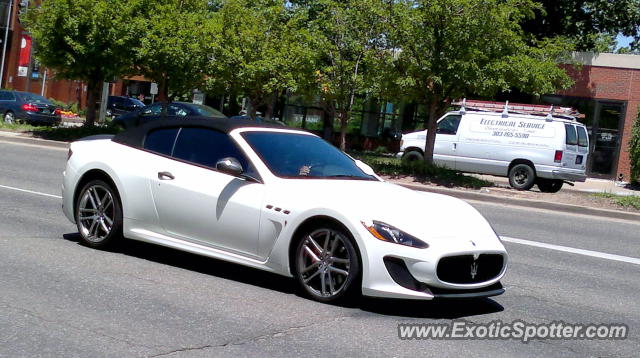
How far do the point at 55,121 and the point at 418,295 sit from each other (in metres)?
30.8

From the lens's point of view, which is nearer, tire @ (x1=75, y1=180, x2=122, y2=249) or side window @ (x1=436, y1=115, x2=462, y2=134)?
tire @ (x1=75, y1=180, x2=122, y2=249)

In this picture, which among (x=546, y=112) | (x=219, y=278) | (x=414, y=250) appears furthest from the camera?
(x=546, y=112)

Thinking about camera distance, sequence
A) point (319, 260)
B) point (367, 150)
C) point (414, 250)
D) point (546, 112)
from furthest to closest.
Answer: point (367, 150), point (546, 112), point (319, 260), point (414, 250)

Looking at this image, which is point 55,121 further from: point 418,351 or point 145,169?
point 418,351

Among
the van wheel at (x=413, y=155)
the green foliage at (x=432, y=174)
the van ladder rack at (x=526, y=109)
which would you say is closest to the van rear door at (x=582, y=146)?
the van ladder rack at (x=526, y=109)

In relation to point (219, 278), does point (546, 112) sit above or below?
above

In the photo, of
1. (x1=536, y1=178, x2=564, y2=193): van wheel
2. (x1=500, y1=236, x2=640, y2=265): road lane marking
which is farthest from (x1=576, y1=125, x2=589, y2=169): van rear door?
(x1=500, y1=236, x2=640, y2=265): road lane marking

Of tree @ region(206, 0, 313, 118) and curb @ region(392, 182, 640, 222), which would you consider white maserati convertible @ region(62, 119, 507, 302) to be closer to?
curb @ region(392, 182, 640, 222)

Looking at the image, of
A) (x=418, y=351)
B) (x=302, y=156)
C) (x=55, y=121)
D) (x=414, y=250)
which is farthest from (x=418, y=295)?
(x=55, y=121)

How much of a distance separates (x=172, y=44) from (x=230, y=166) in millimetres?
20621

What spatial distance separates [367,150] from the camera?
38.0m

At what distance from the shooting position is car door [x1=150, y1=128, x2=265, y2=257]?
692cm

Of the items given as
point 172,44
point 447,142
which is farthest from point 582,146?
point 172,44

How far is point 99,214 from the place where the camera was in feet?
26.6
